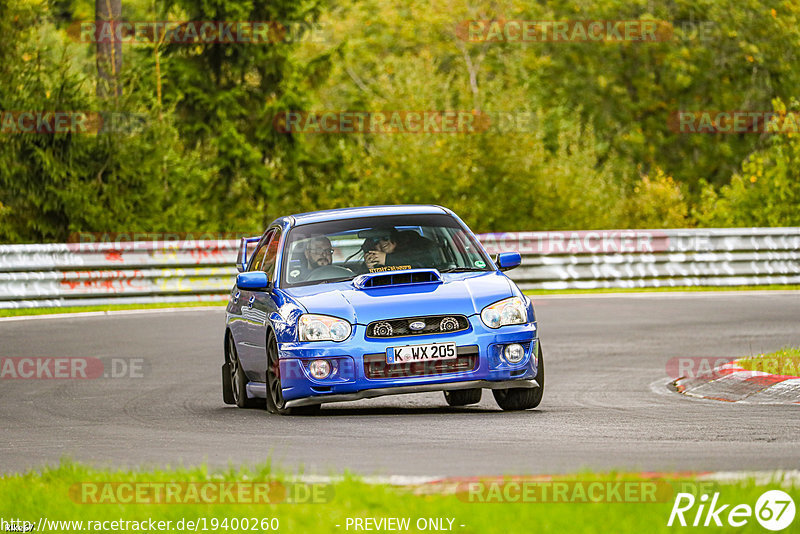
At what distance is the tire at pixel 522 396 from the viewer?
37.2ft

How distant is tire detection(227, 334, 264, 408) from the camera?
41.2 ft

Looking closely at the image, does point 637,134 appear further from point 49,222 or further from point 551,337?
point 551,337

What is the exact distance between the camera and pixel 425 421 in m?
10.5

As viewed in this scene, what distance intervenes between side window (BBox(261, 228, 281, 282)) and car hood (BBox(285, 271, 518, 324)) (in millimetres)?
918

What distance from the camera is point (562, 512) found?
610cm

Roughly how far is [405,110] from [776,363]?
87.0 ft

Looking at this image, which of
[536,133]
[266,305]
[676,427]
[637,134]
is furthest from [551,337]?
[637,134]

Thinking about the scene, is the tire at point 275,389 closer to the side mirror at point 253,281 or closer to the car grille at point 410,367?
the side mirror at point 253,281

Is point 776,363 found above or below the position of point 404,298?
below

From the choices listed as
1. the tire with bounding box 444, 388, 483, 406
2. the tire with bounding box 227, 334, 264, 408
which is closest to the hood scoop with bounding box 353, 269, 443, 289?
the tire with bounding box 444, 388, 483, 406

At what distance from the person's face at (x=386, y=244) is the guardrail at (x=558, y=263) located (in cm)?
1442
